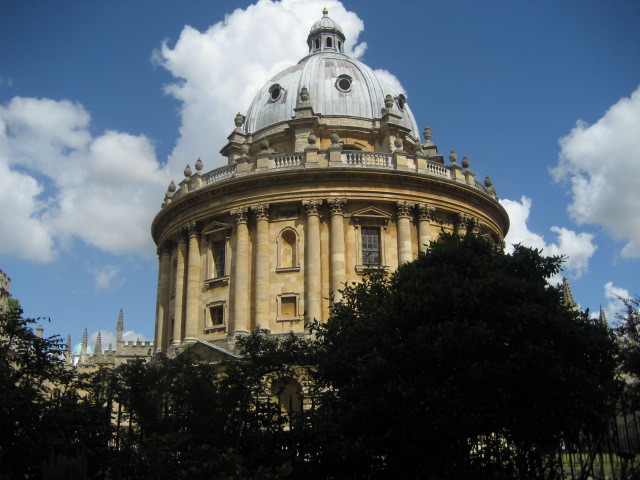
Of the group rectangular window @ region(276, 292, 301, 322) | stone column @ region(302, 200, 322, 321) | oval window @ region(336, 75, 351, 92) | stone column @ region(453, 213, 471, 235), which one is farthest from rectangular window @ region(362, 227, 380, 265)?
oval window @ region(336, 75, 351, 92)

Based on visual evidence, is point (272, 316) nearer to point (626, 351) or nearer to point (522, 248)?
point (522, 248)

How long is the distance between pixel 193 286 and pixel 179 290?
5.06 ft

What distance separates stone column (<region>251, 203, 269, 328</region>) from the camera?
3241cm

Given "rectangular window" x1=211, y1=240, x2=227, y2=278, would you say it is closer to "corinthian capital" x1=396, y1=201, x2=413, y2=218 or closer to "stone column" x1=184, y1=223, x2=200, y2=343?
"stone column" x1=184, y1=223, x2=200, y2=343

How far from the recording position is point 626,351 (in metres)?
13.9

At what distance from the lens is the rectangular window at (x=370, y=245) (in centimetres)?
3353

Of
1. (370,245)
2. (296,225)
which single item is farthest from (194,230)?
(370,245)

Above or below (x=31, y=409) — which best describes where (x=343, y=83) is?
above

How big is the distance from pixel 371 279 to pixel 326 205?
53.4 feet

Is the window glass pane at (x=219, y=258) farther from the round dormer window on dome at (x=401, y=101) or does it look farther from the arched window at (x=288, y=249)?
A: the round dormer window on dome at (x=401, y=101)

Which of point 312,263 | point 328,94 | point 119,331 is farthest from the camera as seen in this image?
point 119,331

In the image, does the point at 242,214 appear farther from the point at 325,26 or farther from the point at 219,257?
the point at 325,26

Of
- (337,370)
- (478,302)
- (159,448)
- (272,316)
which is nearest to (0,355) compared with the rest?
(159,448)

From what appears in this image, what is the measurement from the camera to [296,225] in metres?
33.8
